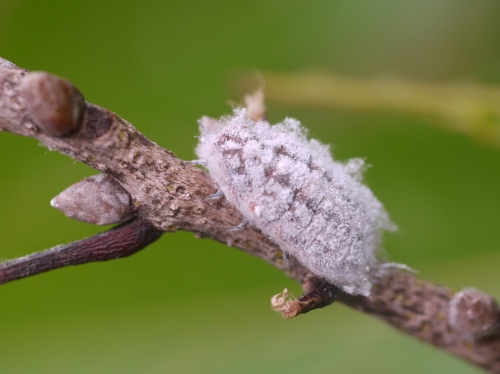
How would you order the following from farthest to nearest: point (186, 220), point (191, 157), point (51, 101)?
point (191, 157), point (186, 220), point (51, 101)

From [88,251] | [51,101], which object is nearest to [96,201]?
[88,251]

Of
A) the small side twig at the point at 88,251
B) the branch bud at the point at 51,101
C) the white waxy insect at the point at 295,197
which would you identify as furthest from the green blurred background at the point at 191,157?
the branch bud at the point at 51,101

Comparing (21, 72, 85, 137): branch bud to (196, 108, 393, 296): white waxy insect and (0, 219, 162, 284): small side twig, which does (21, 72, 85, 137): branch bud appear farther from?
(196, 108, 393, 296): white waxy insect

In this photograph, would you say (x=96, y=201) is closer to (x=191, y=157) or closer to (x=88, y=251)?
(x=88, y=251)

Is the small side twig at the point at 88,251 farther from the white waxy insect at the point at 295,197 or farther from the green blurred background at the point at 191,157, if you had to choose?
the green blurred background at the point at 191,157

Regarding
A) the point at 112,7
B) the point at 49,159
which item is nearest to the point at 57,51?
the point at 112,7
